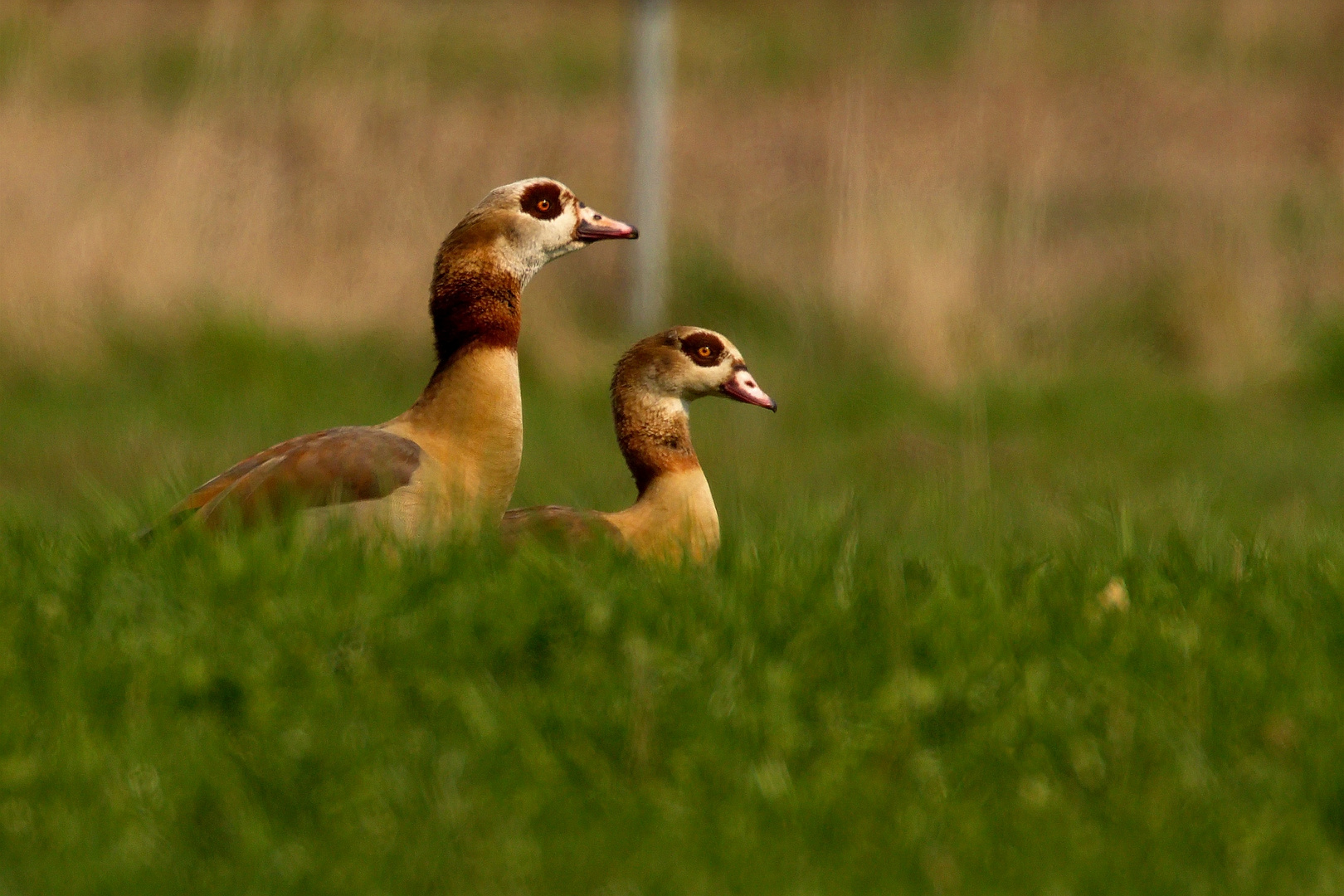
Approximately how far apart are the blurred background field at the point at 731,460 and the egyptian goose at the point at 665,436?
0.26 metres

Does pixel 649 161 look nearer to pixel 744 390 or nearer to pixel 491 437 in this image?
pixel 744 390

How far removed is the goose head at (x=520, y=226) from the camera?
512 centimetres

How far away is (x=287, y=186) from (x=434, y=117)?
4.46 m

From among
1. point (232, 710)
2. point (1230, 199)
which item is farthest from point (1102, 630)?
point (1230, 199)

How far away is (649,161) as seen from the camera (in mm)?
13781

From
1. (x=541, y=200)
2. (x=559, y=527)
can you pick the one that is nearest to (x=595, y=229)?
(x=541, y=200)

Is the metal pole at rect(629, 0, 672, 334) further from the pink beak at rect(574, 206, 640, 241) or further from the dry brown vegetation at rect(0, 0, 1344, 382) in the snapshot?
the pink beak at rect(574, 206, 640, 241)

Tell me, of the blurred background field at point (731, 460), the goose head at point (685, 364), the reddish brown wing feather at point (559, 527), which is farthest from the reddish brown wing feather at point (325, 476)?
the goose head at point (685, 364)

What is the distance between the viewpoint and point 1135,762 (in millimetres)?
3711

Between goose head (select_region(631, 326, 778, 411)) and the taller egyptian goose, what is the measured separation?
0.33 metres

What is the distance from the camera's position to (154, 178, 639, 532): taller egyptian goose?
472 centimetres

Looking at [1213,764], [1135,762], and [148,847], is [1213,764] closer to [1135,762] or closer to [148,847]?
[1135,762]

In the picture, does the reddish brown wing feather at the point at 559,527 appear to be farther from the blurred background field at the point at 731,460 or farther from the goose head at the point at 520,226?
the goose head at the point at 520,226

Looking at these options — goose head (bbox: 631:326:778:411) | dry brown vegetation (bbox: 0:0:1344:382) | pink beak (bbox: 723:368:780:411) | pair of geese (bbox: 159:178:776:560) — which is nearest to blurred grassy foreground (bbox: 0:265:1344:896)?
pair of geese (bbox: 159:178:776:560)
